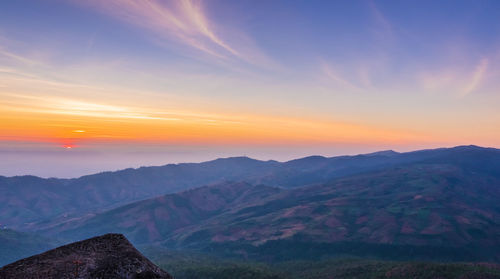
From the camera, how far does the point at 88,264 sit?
24031 millimetres

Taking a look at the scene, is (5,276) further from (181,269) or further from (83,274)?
(181,269)

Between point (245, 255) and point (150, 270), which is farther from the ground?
point (150, 270)

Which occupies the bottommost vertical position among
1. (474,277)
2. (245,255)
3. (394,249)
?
(245,255)

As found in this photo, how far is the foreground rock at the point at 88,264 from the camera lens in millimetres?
23109

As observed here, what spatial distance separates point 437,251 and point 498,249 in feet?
112

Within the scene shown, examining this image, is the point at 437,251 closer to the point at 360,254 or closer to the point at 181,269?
the point at 360,254

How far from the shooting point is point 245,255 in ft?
637

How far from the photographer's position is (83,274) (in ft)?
76.0

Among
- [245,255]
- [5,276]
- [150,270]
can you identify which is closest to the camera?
[5,276]

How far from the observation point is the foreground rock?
75.8 ft

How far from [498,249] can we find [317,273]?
123861 millimetres

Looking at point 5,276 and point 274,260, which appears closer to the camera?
point 5,276

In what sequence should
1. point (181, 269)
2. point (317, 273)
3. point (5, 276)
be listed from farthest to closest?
point (181, 269), point (317, 273), point (5, 276)

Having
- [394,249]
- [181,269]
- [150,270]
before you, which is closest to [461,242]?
[394,249]
